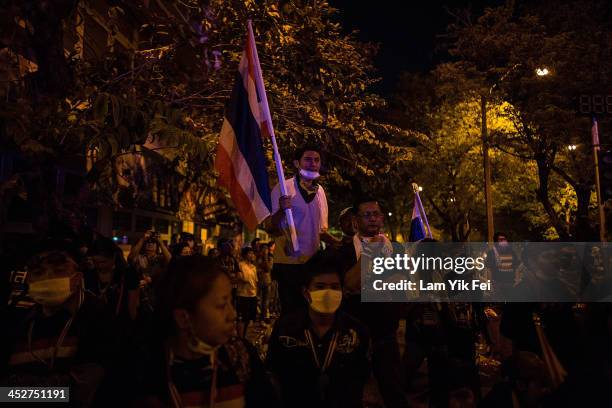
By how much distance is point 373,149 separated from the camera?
1309 cm

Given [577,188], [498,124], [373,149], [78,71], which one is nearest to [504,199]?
[498,124]

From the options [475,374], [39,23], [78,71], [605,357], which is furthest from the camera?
[78,71]

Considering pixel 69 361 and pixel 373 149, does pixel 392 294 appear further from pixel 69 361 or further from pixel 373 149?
pixel 373 149

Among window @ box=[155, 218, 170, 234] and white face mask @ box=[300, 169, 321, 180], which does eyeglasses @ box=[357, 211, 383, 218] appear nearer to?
white face mask @ box=[300, 169, 321, 180]

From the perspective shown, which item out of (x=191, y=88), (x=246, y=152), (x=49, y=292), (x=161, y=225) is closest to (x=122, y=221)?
(x=161, y=225)

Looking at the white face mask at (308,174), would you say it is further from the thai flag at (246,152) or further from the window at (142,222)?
the window at (142,222)

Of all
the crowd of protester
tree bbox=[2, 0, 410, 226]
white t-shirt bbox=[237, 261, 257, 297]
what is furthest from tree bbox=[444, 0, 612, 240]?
the crowd of protester

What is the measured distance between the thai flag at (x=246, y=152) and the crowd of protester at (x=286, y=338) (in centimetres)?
29

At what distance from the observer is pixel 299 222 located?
502cm

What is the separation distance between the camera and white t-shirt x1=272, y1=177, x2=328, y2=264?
191 inches

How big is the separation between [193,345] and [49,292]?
1235mm

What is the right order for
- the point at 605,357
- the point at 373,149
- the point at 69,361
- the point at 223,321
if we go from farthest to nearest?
1. the point at 373,149
2. the point at 605,357
3. the point at 69,361
4. the point at 223,321

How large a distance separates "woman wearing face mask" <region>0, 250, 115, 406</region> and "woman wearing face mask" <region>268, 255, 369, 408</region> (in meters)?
1.05

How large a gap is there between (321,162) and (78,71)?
4542mm
